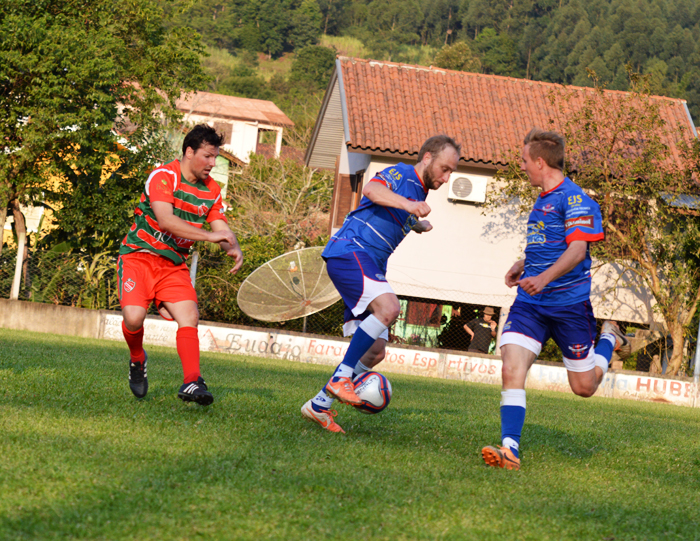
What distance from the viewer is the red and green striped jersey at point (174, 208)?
574cm

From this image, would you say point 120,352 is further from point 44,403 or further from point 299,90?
point 299,90

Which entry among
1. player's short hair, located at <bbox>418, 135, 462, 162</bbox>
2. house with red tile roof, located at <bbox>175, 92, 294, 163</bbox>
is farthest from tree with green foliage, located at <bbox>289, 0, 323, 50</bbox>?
player's short hair, located at <bbox>418, 135, 462, 162</bbox>

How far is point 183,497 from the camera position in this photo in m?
3.28

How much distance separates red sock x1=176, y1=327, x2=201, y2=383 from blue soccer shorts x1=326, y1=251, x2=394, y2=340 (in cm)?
115

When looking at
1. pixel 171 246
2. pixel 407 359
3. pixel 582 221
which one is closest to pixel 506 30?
pixel 407 359

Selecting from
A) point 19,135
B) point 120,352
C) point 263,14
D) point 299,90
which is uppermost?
point 263,14

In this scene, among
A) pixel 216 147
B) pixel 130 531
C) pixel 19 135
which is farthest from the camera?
pixel 19 135

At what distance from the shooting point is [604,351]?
19.5ft

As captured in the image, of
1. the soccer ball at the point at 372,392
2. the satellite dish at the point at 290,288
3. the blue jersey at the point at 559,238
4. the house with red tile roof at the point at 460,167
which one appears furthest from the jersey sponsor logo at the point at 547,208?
the house with red tile roof at the point at 460,167

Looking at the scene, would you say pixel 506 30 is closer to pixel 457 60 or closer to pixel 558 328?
pixel 457 60

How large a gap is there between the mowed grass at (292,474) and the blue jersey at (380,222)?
1.32 metres

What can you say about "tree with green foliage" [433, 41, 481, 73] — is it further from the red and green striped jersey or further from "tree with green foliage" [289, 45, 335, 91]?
the red and green striped jersey

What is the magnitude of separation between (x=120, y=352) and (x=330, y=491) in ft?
30.2

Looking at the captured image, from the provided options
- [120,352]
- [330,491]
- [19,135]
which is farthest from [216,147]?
[19,135]
